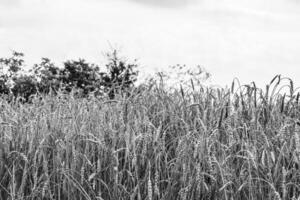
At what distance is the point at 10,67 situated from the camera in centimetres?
1669

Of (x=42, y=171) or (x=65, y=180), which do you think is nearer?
(x=65, y=180)

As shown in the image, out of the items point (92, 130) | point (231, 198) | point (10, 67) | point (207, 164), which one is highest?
point (10, 67)

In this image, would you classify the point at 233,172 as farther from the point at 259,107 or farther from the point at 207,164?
the point at 259,107

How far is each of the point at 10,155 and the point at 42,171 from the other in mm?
330

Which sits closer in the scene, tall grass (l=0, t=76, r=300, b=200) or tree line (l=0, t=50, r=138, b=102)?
tall grass (l=0, t=76, r=300, b=200)

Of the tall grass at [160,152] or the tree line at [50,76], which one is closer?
the tall grass at [160,152]

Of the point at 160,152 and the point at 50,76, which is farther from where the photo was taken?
the point at 50,76

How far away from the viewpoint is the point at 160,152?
3.89 m

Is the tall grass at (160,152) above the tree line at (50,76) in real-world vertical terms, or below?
below

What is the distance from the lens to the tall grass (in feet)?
12.5

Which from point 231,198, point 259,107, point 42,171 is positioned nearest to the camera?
point 231,198

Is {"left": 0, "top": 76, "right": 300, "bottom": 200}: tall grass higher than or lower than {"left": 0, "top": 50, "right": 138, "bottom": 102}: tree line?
lower

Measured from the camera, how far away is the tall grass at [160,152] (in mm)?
3820

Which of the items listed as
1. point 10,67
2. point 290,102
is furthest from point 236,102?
point 10,67
